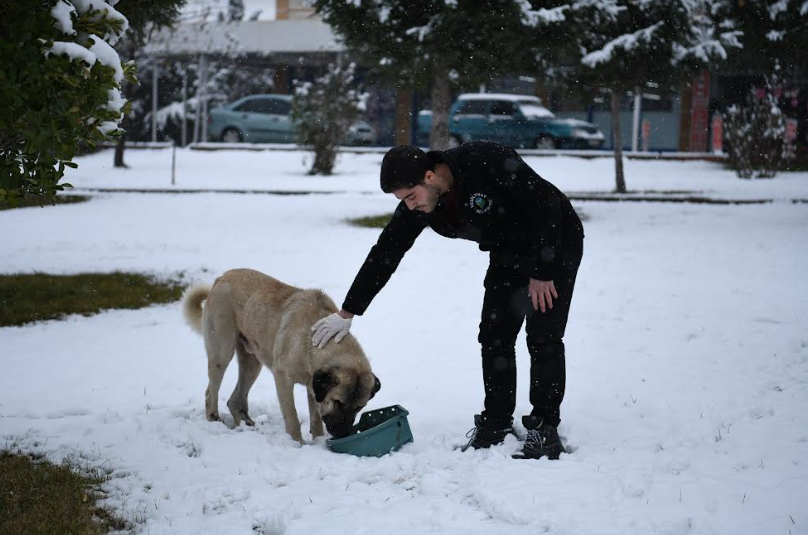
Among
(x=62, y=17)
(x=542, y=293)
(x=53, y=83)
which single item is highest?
(x=62, y=17)

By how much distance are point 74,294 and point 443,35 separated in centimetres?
742

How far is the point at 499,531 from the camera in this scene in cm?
351

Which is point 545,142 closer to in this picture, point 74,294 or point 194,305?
point 74,294

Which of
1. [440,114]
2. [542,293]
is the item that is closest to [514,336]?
[542,293]

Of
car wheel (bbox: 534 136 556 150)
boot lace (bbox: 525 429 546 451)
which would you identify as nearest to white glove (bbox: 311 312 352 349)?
boot lace (bbox: 525 429 546 451)

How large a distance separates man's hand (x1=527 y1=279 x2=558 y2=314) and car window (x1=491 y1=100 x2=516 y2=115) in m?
26.0

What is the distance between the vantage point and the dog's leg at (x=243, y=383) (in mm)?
5270

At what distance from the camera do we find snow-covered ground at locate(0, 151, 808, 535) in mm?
3738

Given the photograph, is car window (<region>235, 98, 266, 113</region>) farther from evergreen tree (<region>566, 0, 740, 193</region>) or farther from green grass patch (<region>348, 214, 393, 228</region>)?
green grass patch (<region>348, 214, 393, 228</region>)

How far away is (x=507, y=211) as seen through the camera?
14.1 feet

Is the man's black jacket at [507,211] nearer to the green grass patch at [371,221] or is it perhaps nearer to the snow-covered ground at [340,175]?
the green grass patch at [371,221]

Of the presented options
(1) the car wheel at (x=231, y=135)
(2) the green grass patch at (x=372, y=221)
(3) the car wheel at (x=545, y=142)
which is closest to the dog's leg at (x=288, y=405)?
(2) the green grass patch at (x=372, y=221)

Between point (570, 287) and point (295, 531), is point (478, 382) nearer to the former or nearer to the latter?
point (570, 287)

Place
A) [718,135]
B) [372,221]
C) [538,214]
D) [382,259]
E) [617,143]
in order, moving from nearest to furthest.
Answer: [538,214] → [382,259] → [372,221] → [617,143] → [718,135]
